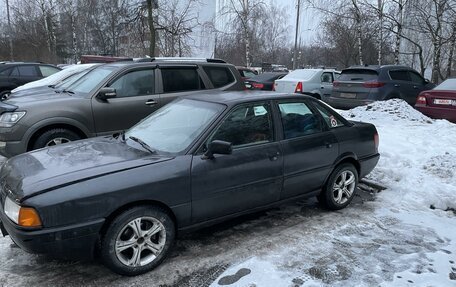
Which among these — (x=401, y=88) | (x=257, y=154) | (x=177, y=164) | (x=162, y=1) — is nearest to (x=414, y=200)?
(x=257, y=154)

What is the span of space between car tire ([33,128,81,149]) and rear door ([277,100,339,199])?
3502 millimetres

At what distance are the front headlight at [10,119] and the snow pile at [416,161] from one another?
17.6ft

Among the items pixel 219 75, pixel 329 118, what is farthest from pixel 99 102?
pixel 329 118

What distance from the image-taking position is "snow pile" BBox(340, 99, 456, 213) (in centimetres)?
532

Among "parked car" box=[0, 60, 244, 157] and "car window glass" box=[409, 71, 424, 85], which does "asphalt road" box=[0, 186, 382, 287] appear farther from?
"car window glass" box=[409, 71, 424, 85]

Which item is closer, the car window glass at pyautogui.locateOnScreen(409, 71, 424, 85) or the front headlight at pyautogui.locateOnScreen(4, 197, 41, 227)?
the front headlight at pyautogui.locateOnScreen(4, 197, 41, 227)

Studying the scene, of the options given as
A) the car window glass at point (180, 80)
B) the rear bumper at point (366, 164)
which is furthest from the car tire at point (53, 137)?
the rear bumper at point (366, 164)

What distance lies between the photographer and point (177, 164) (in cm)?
346

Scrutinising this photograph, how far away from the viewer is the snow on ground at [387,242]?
11.0ft

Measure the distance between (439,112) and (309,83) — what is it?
4.84 metres

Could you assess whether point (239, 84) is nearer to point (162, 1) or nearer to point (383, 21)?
point (383, 21)

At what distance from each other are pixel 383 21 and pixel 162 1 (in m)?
17.4

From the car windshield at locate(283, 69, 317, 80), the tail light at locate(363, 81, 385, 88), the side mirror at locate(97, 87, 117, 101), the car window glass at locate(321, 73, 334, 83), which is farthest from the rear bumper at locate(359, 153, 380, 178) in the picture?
the car window glass at locate(321, 73, 334, 83)

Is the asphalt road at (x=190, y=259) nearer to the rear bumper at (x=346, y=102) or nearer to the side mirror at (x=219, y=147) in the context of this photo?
the side mirror at (x=219, y=147)
